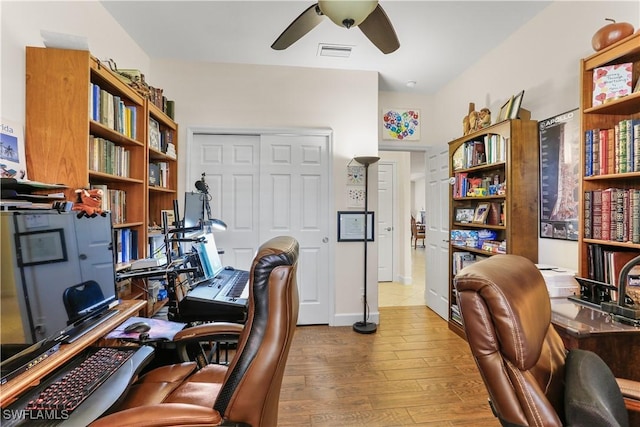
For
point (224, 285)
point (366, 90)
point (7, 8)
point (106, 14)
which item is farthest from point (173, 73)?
point (224, 285)

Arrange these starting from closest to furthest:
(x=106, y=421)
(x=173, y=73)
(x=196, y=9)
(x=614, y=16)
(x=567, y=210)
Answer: (x=106, y=421), (x=614, y=16), (x=567, y=210), (x=196, y=9), (x=173, y=73)

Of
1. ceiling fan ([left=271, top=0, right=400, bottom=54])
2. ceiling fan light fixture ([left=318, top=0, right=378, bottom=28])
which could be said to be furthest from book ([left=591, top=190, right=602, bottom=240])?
ceiling fan light fixture ([left=318, top=0, right=378, bottom=28])

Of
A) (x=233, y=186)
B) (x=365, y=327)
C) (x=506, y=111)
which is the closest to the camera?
(x=506, y=111)

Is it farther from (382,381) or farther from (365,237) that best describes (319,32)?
(382,381)

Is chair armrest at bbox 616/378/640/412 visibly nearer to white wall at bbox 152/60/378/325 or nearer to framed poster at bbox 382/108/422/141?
white wall at bbox 152/60/378/325

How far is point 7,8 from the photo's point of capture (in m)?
1.59

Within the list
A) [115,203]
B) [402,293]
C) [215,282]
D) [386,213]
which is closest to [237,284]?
[215,282]

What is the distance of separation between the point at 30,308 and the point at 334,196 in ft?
9.01

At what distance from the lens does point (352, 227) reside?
3527 mm

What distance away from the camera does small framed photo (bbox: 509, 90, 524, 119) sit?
245 centimetres

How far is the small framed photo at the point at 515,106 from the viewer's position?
2.45m

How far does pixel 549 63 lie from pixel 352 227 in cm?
221

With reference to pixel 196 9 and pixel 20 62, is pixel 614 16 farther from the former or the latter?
pixel 20 62

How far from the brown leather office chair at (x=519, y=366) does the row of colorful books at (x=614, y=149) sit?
117 centimetres
